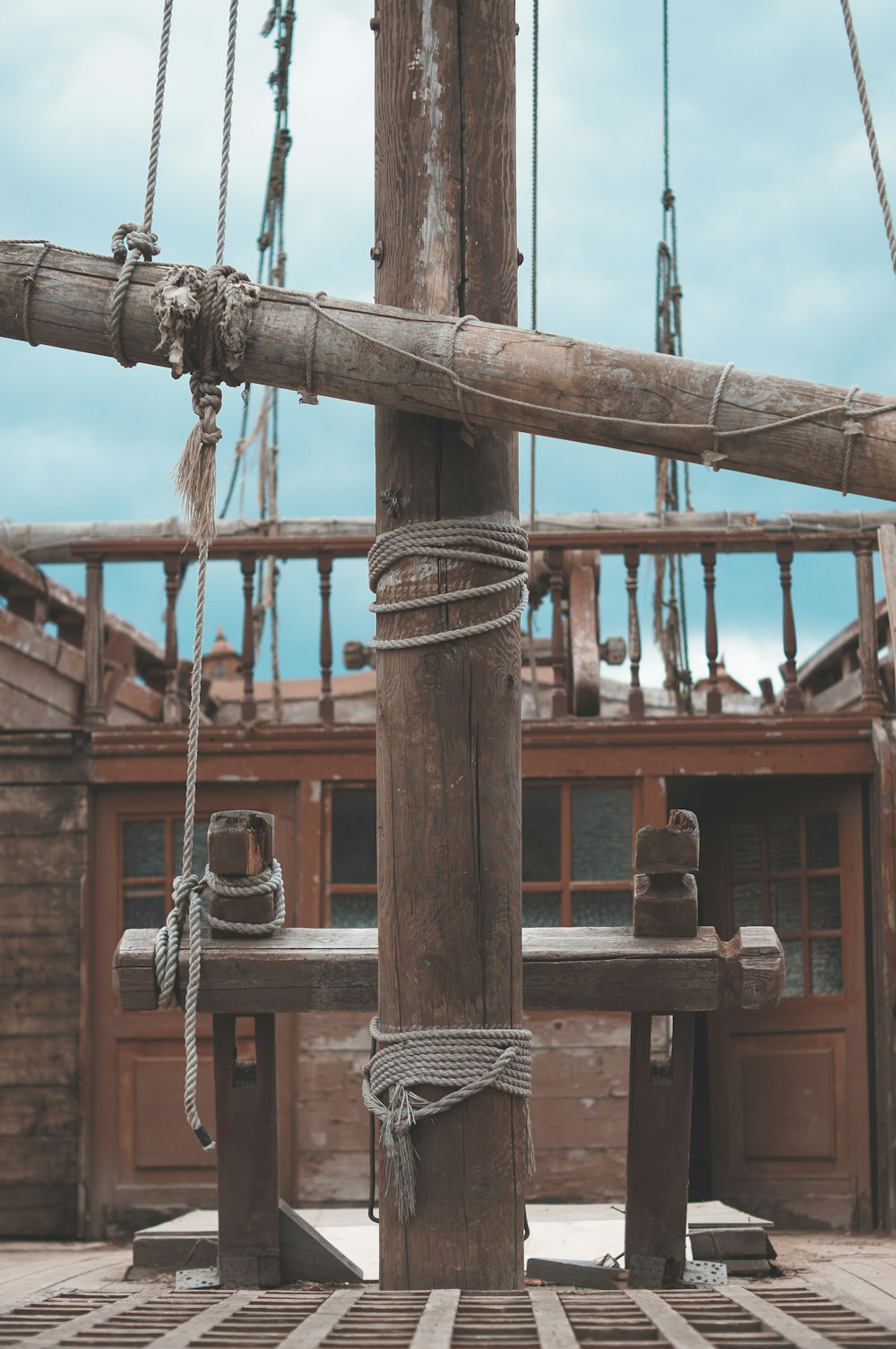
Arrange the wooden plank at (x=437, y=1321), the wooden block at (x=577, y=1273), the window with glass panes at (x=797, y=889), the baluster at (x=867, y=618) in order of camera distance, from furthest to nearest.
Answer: the window with glass panes at (x=797, y=889), the baluster at (x=867, y=618), the wooden block at (x=577, y=1273), the wooden plank at (x=437, y=1321)

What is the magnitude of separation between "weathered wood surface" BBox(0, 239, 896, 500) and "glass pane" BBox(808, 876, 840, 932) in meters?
5.03

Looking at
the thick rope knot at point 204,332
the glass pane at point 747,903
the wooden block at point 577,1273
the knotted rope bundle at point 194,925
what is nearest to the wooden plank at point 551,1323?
the knotted rope bundle at point 194,925

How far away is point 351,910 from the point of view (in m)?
7.82

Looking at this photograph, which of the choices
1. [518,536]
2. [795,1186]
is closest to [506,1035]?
[518,536]

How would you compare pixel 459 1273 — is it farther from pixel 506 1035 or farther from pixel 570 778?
pixel 570 778

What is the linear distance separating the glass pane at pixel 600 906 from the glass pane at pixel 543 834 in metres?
0.18

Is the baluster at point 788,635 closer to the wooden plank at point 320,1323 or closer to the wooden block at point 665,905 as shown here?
the wooden block at point 665,905

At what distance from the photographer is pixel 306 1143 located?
7.62 metres

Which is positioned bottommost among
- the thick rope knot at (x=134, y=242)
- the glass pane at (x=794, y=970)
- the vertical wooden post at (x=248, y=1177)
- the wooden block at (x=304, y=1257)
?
the wooden block at (x=304, y=1257)

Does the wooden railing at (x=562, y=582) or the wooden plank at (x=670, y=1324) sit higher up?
the wooden railing at (x=562, y=582)

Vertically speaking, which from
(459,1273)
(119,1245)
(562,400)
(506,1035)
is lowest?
(119,1245)

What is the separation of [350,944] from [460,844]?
74 centimetres

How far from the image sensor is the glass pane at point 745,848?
8.32 meters

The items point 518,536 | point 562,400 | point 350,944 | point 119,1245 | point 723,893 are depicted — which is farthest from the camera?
point 723,893
